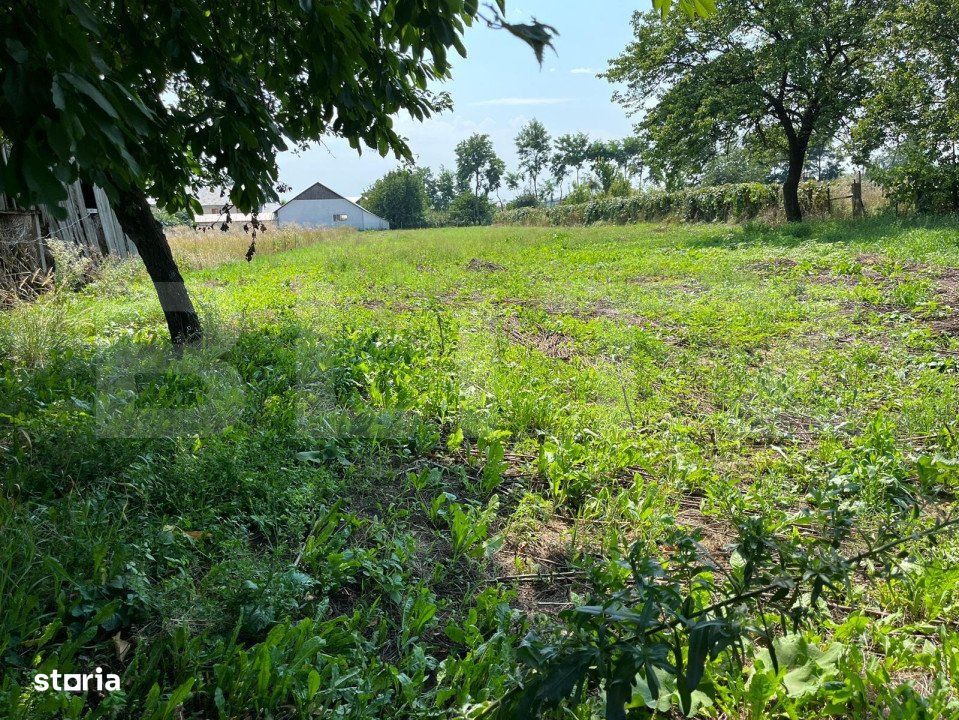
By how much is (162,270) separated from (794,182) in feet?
64.0

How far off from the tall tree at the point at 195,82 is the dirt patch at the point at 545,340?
8.49ft

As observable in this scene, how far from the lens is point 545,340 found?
20.7ft

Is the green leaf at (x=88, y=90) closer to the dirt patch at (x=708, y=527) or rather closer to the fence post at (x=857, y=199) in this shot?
the dirt patch at (x=708, y=527)

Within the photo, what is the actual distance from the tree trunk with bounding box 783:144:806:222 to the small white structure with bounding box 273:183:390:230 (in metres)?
49.4

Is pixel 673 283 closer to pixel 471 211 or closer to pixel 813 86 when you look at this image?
pixel 813 86

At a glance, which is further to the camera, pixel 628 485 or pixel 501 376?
pixel 501 376

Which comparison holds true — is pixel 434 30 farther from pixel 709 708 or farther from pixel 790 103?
pixel 790 103

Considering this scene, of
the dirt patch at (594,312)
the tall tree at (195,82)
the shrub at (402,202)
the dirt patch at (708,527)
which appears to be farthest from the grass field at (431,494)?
the shrub at (402,202)

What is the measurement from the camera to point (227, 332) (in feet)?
18.9

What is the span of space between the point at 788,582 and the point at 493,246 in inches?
644

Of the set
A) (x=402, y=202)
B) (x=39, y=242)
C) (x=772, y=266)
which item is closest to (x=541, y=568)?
(x=39, y=242)

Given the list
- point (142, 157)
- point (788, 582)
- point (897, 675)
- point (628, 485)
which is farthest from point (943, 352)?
point (142, 157)

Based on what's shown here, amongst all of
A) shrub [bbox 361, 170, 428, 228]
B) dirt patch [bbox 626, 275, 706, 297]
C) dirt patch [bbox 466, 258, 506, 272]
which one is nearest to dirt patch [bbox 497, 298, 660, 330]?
dirt patch [bbox 626, 275, 706, 297]

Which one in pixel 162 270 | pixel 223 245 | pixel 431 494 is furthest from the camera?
pixel 223 245
